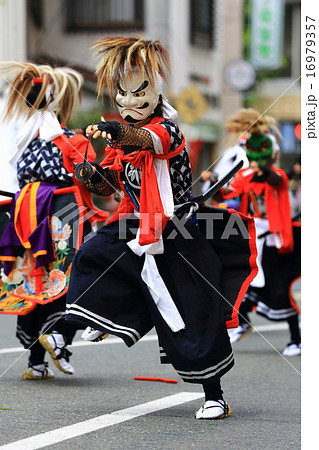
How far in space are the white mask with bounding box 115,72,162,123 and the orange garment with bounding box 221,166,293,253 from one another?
2.50 m

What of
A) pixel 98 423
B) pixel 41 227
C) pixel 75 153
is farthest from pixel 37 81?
pixel 98 423

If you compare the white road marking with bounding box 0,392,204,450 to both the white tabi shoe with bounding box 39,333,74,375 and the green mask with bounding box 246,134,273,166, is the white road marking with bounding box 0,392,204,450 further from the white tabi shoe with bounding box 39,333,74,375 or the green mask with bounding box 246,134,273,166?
the green mask with bounding box 246,134,273,166

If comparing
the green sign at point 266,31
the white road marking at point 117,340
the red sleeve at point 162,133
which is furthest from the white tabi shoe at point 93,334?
the green sign at point 266,31

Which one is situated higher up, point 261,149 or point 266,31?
point 266,31

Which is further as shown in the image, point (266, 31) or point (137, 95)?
point (266, 31)

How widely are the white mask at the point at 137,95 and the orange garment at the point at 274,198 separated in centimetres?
250

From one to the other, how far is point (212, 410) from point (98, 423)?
0.55 meters

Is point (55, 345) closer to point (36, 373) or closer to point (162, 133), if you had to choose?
point (36, 373)

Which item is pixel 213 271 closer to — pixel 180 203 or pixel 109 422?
pixel 180 203

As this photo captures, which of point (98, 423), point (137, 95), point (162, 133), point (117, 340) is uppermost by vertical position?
point (137, 95)

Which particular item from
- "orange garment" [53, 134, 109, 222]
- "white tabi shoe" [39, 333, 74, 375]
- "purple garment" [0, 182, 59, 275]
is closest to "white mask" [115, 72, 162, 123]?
"orange garment" [53, 134, 109, 222]

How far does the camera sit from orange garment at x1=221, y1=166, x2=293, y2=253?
7.12 metres

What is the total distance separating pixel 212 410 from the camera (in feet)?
14.9

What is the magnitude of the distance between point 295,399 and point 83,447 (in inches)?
67.5
